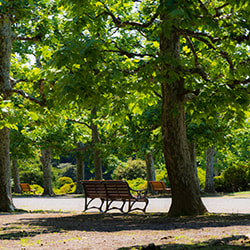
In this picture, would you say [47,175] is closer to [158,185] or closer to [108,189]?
[158,185]

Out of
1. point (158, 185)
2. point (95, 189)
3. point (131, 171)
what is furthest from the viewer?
point (131, 171)

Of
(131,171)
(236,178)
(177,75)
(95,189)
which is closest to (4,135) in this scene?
(95,189)

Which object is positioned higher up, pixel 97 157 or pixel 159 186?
pixel 97 157

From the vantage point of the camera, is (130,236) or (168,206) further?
(168,206)

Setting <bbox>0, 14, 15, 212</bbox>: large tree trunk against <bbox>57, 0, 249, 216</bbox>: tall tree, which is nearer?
<bbox>57, 0, 249, 216</bbox>: tall tree

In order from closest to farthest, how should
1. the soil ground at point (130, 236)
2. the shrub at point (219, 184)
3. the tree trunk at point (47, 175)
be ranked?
the soil ground at point (130, 236) < the shrub at point (219, 184) < the tree trunk at point (47, 175)

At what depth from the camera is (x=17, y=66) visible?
15102 mm

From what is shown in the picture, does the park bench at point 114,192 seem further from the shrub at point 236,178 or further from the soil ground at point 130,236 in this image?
the shrub at point 236,178

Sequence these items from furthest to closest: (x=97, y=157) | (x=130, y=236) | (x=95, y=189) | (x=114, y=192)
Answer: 1. (x=97, y=157)
2. (x=95, y=189)
3. (x=114, y=192)
4. (x=130, y=236)

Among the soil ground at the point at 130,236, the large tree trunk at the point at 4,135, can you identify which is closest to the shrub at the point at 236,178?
Answer: the large tree trunk at the point at 4,135

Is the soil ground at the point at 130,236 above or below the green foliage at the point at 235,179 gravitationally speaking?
below

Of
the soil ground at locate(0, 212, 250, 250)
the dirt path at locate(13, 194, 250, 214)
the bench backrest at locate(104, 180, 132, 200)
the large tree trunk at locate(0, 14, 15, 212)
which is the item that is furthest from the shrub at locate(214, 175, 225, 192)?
the soil ground at locate(0, 212, 250, 250)

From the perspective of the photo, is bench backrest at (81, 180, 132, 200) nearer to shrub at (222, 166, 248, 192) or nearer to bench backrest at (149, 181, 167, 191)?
bench backrest at (149, 181, 167, 191)

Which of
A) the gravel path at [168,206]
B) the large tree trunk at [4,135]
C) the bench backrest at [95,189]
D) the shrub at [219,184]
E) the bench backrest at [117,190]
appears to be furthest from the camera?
the shrub at [219,184]
